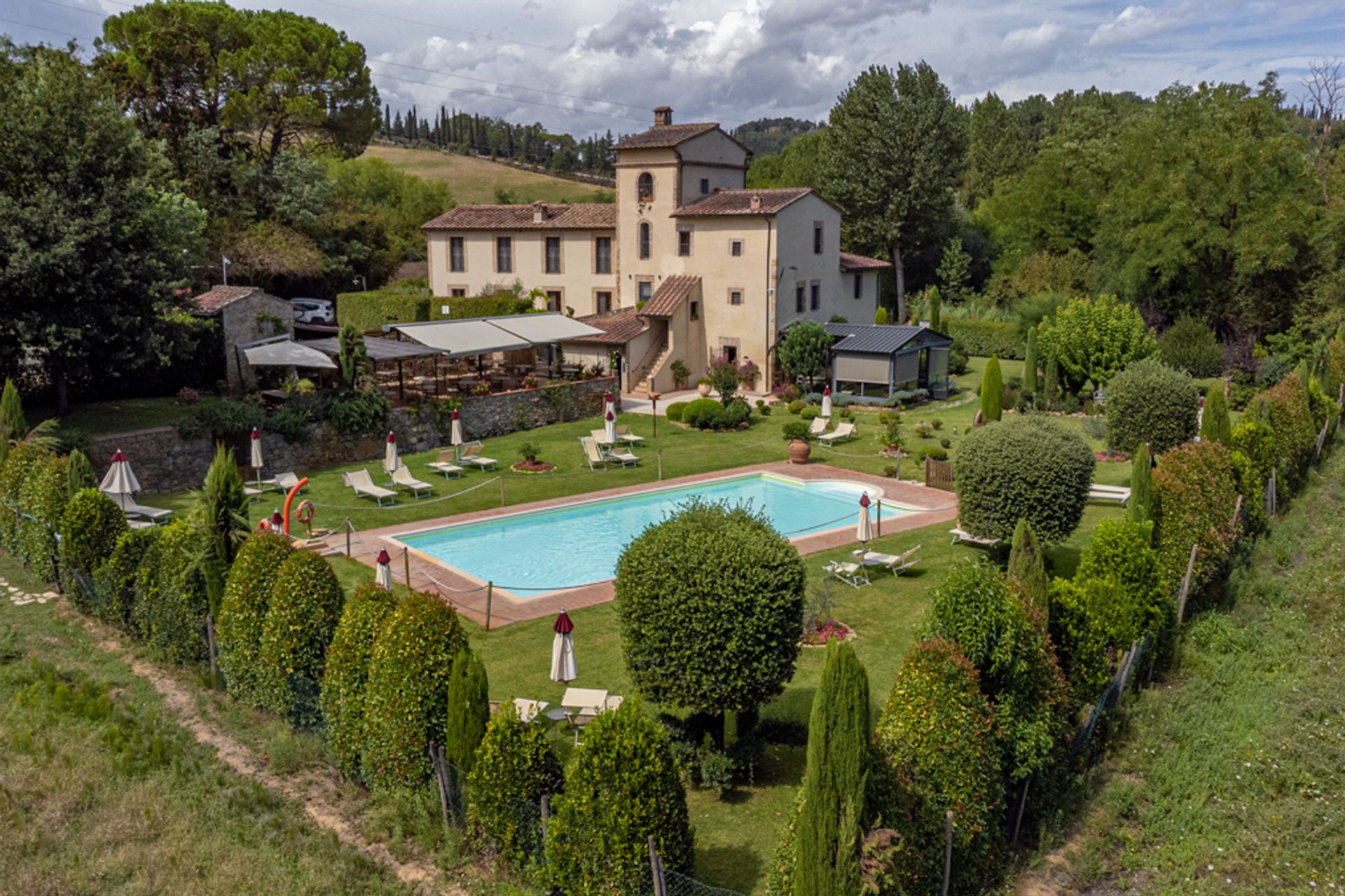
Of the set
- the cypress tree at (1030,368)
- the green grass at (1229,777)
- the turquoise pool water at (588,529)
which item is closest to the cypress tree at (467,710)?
the green grass at (1229,777)

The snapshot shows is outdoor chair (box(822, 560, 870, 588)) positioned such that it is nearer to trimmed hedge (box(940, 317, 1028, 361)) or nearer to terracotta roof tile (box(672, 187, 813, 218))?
terracotta roof tile (box(672, 187, 813, 218))

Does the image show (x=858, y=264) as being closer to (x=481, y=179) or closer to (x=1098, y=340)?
(x=1098, y=340)

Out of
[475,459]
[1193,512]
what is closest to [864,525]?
[1193,512]

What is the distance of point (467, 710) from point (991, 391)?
952 inches

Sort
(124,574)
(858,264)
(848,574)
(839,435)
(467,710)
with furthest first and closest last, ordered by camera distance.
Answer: (858,264) < (839,435) < (848,574) < (124,574) < (467,710)

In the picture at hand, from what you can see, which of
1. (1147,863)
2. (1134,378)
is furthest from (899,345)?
(1147,863)

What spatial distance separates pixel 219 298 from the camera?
28719 mm

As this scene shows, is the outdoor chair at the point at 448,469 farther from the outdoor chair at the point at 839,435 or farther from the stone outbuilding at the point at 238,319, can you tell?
the outdoor chair at the point at 839,435

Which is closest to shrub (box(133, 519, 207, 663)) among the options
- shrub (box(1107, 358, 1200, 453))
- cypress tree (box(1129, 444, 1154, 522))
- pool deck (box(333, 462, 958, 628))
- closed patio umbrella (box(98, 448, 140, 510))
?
pool deck (box(333, 462, 958, 628))

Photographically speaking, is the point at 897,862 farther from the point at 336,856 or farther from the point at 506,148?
the point at 506,148

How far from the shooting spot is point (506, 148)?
454 feet

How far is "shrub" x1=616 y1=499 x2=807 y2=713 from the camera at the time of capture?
9.95 m

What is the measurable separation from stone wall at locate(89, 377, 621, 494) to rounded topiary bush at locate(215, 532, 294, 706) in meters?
12.2

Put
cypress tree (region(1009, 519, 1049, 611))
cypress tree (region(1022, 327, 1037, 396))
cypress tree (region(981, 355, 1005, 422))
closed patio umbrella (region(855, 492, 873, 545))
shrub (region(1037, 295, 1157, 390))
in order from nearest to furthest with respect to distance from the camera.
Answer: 1. cypress tree (region(1009, 519, 1049, 611))
2. closed patio umbrella (region(855, 492, 873, 545))
3. cypress tree (region(981, 355, 1005, 422))
4. shrub (region(1037, 295, 1157, 390))
5. cypress tree (region(1022, 327, 1037, 396))
